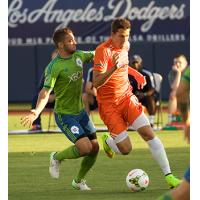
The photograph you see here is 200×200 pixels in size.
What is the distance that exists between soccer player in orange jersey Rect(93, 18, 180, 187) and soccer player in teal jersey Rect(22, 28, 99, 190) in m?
0.27

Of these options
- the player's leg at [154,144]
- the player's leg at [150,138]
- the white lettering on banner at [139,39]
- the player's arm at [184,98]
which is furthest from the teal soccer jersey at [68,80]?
the white lettering on banner at [139,39]

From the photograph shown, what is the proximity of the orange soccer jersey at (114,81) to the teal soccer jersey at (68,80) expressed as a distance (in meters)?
0.28

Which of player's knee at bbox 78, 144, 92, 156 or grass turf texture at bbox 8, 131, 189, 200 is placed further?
player's knee at bbox 78, 144, 92, 156

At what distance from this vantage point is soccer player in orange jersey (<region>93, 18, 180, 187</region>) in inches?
445

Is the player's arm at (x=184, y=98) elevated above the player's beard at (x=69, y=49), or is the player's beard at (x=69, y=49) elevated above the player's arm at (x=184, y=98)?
the player's beard at (x=69, y=49)

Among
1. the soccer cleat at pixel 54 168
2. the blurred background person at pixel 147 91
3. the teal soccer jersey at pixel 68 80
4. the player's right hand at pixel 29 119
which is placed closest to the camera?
the player's right hand at pixel 29 119

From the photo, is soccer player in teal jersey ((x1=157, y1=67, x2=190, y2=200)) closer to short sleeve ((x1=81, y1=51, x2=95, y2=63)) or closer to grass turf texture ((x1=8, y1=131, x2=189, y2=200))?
grass turf texture ((x1=8, y1=131, x2=189, y2=200))

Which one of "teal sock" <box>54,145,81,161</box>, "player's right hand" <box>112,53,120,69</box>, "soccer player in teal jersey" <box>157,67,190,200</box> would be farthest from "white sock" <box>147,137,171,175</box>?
"soccer player in teal jersey" <box>157,67,190,200</box>

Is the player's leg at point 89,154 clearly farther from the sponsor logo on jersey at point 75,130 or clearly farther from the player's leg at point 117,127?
the player's leg at point 117,127

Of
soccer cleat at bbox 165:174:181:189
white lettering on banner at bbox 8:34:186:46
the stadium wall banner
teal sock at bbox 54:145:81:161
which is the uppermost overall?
the stadium wall banner

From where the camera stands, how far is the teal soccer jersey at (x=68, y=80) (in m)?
11.4

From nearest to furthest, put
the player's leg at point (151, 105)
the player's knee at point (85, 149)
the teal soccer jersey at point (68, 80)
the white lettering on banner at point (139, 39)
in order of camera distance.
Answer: the player's knee at point (85, 149)
the teal soccer jersey at point (68, 80)
the player's leg at point (151, 105)
the white lettering on banner at point (139, 39)

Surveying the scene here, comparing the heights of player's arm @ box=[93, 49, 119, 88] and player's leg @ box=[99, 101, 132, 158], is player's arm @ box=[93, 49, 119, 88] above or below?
above
